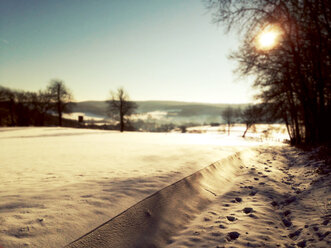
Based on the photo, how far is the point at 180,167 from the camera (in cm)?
712

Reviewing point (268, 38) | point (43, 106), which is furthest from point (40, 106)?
point (268, 38)

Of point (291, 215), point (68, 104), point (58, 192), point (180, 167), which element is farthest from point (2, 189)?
point (68, 104)

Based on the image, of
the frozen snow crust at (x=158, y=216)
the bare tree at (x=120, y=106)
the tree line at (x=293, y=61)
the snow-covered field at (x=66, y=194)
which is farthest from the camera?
the bare tree at (x=120, y=106)

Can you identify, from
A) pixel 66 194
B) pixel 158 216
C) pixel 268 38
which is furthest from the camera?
pixel 268 38

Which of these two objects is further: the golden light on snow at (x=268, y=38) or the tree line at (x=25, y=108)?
the tree line at (x=25, y=108)

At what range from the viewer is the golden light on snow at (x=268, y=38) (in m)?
9.44

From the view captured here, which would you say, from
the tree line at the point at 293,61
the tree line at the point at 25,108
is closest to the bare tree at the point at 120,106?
the tree line at the point at 25,108

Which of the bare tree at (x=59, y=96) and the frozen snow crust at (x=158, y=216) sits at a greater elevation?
the bare tree at (x=59, y=96)

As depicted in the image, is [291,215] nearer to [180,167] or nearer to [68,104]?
[180,167]

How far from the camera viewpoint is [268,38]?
10.3 meters

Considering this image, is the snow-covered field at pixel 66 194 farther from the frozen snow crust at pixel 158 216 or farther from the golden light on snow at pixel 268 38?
the golden light on snow at pixel 268 38

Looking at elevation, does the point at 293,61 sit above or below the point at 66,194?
above

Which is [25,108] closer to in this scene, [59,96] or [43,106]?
[43,106]

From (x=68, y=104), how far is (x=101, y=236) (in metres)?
44.5
